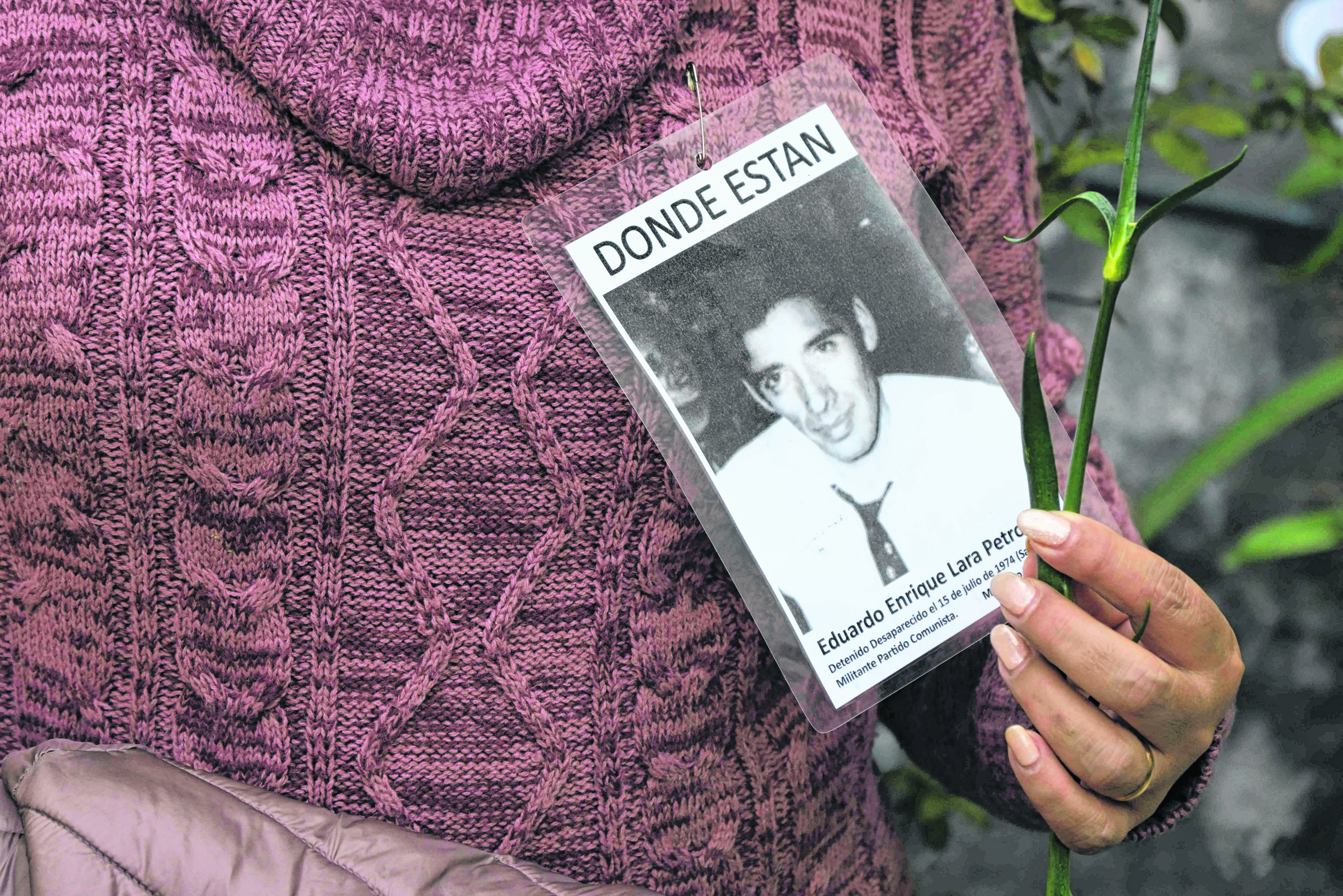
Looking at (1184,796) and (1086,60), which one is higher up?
(1086,60)

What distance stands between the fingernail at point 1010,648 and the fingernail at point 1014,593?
24mm

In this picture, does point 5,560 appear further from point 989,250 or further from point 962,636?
point 989,250

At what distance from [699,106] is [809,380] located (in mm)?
183

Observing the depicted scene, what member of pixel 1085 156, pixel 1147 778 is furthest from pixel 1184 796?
pixel 1085 156

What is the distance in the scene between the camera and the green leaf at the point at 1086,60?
88 cm

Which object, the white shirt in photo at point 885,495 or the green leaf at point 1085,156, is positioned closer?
the white shirt in photo at point 885,495

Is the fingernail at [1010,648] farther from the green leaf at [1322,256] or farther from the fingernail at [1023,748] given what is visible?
the green leaf at [1322,256]

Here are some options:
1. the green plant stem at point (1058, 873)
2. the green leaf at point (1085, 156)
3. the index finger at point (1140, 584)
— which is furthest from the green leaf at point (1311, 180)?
the green plant stem at point (1058, 873)

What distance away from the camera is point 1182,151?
92cm

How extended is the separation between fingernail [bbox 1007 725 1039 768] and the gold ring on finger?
0.05 meters

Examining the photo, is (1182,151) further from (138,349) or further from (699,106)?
(138,349)

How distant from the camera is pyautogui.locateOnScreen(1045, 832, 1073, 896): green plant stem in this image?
1.39 ft

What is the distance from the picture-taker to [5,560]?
56 centimetres

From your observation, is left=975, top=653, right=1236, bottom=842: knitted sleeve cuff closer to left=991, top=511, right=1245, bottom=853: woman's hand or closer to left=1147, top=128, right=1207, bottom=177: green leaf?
left=991, top=511, right=1245, bottom=853: woman's hand
